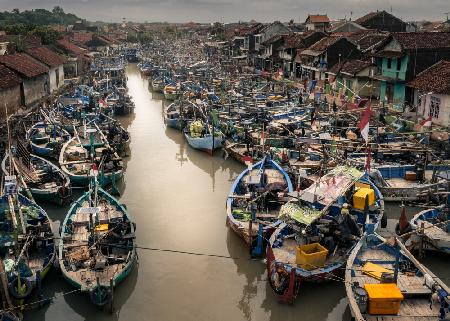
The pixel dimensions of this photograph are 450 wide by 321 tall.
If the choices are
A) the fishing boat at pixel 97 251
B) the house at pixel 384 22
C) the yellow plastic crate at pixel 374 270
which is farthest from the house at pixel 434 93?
the house at pixel 384 22

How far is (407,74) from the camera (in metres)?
33.9

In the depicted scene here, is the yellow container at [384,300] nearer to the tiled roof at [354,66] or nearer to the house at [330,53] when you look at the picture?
the tiled roof at [354,66]

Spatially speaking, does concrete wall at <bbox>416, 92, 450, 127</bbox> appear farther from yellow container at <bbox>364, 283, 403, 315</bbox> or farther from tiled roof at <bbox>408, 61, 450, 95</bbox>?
yellow container at <bbox>364, 283, 403, 315</bbox>

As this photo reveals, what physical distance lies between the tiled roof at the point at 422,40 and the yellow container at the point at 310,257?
24.3 meters

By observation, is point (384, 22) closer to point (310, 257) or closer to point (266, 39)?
point (266, 39)

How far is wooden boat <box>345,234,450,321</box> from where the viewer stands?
1156 cm

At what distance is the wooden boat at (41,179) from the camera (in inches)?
834

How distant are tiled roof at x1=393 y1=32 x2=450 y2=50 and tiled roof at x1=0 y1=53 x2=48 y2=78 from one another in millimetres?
29904

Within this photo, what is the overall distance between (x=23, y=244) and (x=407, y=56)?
29.6m

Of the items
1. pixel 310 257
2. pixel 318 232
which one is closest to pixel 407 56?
pixel 318 232

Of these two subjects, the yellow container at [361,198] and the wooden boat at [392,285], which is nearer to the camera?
the wooden boat at [392,285]

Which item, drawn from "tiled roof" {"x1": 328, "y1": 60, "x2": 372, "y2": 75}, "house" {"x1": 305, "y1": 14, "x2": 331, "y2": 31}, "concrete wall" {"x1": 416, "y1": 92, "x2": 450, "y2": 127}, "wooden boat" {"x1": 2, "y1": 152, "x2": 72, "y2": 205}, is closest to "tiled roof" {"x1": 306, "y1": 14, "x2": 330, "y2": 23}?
"house" {"x1": 305, "y1": 14, "x2": 331, "y2": 31}

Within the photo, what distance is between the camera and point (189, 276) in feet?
53.1

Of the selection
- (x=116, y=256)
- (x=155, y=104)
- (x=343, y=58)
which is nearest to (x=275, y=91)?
(x=343, y=58)
